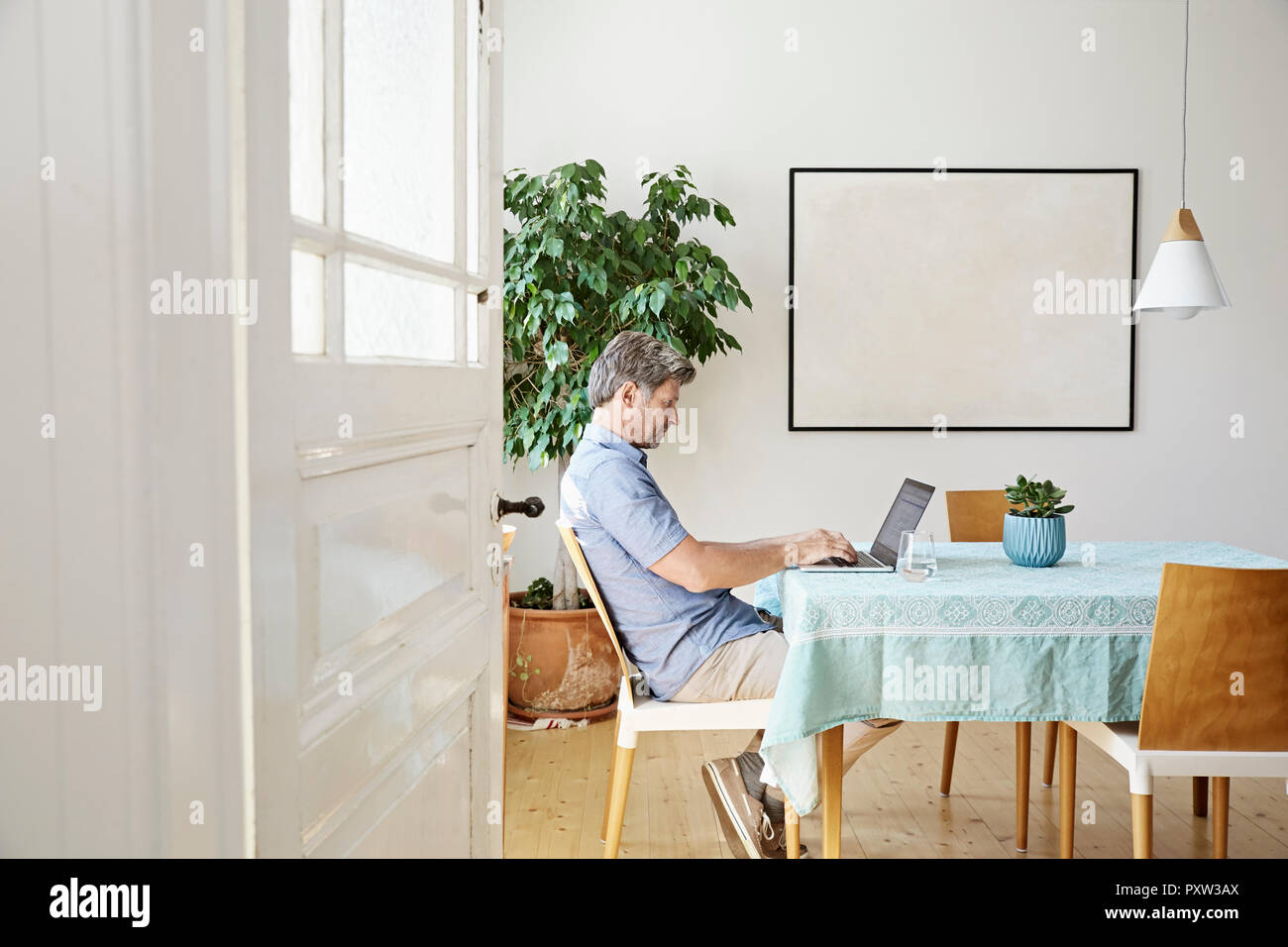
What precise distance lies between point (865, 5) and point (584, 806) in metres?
3.28

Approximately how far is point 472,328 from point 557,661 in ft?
7.99

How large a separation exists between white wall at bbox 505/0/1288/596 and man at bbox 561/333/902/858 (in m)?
1.68

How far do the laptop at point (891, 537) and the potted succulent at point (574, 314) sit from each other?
1.19 m

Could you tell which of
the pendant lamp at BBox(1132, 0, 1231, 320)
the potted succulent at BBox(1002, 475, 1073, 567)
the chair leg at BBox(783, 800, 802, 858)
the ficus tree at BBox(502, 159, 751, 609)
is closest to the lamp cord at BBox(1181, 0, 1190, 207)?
the pendant lamp at BBox(1132, 0, 1231, 320)

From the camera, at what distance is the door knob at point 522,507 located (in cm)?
142

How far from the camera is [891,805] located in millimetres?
2977

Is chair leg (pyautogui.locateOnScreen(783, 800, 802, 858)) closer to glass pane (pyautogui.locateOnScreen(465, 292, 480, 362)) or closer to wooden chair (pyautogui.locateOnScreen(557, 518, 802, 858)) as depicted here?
wooden chair (pyautogui.locateOnScreen(557, 518, 802, 858))

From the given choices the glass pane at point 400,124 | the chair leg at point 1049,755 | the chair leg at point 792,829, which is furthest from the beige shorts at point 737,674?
the glass pane at point 400,124

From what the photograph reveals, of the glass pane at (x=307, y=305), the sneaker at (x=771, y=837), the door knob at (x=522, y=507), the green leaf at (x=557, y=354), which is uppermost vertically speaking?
the green leaf at (x=557, y=354)

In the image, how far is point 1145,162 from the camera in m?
4.15

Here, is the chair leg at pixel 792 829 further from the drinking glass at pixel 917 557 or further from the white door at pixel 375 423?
the white door at pixel 375 423

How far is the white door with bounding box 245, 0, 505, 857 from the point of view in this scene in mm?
780

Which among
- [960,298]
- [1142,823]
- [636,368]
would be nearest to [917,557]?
[1142,823]

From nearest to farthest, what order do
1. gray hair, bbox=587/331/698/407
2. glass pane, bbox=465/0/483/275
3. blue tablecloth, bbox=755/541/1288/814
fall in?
glass pane, bbox=465/0/483/275 < blue tablecloth, bbox=755/541/1288/814 < gray hair, bbox=587/331/698/407
